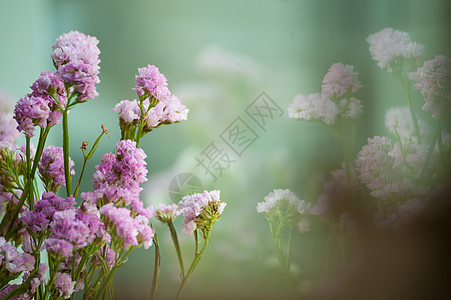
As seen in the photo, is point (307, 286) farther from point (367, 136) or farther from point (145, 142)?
point (145, 142)

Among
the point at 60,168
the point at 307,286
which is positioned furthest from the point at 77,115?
the point at 307,286

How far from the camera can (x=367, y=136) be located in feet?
3.42

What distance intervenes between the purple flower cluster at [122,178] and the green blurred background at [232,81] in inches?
12.6

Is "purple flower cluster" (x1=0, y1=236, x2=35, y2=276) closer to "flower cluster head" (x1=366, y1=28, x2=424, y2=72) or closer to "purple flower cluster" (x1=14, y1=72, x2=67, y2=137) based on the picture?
"purple flower cluster" (x1=14, y1=72, x2=67, y2=137)

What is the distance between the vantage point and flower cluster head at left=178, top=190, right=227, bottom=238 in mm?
929

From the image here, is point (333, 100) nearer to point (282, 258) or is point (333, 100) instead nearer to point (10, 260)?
point (282, 258)

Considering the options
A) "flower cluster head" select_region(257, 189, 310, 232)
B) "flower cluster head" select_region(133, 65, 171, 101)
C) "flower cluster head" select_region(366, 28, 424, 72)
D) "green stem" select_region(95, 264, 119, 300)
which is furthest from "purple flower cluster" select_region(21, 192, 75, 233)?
"flower cluster head" select_region(366, 28, 424, 72)

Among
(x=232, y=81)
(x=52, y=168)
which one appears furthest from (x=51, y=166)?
(x=232, y=81)

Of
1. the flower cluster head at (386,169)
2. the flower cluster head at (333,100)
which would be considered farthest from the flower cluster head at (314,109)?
the flower cluster head at (386,169)

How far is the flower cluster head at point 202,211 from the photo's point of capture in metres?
0.93

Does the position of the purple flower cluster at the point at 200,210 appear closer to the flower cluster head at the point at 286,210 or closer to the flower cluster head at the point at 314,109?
the flower cluster head at the point at 286,210

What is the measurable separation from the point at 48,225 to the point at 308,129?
612 millimetres

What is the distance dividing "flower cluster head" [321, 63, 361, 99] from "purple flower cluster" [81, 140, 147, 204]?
19.1 inches

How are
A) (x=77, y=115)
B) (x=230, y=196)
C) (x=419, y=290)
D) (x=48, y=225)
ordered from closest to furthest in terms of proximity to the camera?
(x=48, y=225), (x=419, y=290), (x=230, y=196), (x=77, y=115)
